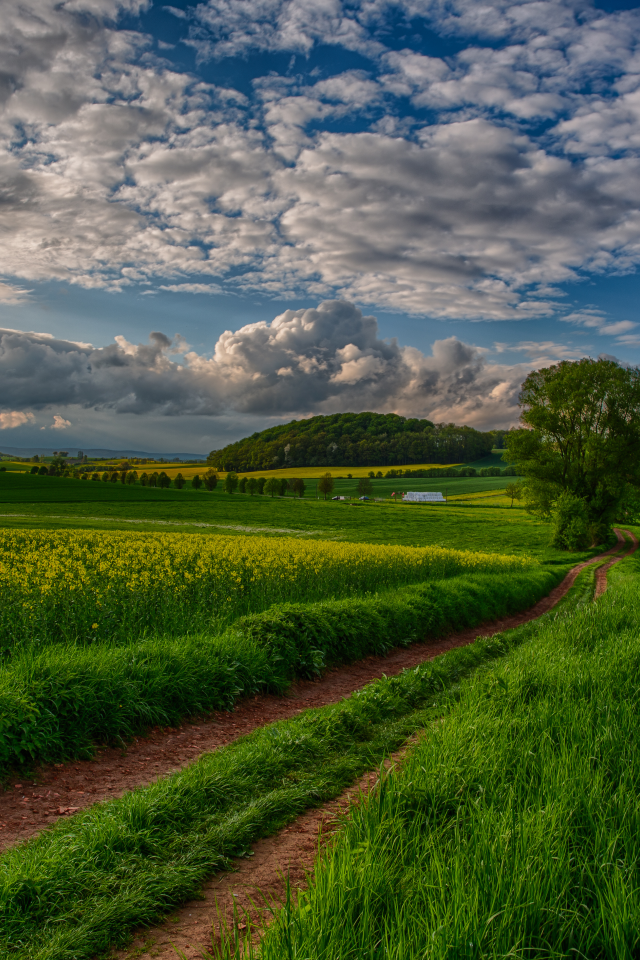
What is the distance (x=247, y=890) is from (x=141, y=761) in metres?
2.67

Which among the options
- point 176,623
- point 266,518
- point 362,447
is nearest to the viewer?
point 176,623

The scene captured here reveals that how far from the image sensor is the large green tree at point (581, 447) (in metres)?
41.5

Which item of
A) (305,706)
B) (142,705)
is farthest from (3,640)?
(305,706)

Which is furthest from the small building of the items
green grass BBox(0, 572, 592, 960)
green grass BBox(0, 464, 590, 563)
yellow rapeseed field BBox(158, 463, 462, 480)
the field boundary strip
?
green grass BBox(0, 572, 592, 960)

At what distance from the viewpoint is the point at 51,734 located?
5.77 m

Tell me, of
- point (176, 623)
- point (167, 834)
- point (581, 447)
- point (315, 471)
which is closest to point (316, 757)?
point (167, 834)

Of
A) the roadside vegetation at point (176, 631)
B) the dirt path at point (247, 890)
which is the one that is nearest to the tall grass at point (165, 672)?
the roadside vegetation at point (176, 631)

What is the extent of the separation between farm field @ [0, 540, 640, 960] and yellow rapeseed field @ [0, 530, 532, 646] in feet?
12.3

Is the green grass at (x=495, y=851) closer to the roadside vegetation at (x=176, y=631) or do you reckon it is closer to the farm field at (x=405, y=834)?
the farm field at (x=405, y=834)

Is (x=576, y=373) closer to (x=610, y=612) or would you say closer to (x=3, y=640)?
(x=610, y=612)

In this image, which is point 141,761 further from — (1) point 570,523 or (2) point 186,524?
(2) point 186,524

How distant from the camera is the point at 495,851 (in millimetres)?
3104

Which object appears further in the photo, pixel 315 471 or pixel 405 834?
pixel 315 471

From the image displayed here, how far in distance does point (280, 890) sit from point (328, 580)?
10.9 metres
